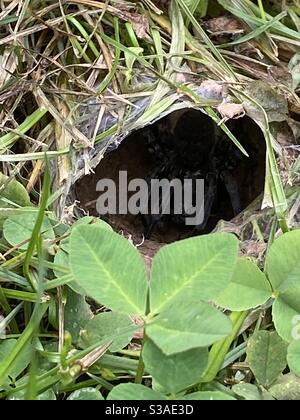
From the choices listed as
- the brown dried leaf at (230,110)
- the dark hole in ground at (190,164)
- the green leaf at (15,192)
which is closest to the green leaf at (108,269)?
the green leaf at (15,192)

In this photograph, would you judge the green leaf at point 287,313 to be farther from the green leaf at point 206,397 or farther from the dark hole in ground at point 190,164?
the dark hole in ground at point 190,164

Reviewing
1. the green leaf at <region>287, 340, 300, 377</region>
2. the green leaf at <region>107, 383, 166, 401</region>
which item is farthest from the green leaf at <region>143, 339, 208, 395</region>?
the green leaf at <region>287, 340, 300, 377</region>

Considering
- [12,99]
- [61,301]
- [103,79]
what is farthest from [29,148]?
[61,301]

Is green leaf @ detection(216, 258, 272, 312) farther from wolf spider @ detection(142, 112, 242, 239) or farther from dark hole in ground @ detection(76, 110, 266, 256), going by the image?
wolf spider @ detection(142, 112, 242, 239)

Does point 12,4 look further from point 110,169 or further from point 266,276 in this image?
point 266,276

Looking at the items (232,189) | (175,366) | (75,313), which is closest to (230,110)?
(232,189)
